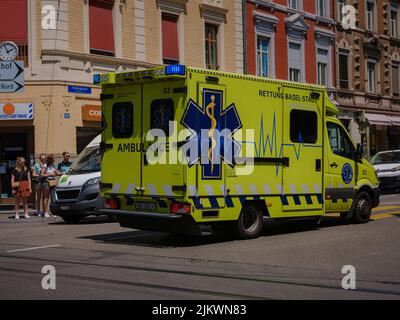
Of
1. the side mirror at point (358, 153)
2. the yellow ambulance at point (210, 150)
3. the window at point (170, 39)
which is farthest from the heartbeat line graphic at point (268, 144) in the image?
the window at point (170, 39)

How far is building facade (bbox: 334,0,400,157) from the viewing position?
36562 mm

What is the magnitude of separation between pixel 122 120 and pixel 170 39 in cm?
1478

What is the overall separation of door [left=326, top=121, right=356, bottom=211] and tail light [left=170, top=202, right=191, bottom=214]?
3807mm

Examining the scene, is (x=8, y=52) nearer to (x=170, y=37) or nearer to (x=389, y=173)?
(x=170, y=37)

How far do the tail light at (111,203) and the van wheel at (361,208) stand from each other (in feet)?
17.3

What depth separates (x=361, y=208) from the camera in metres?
14.5

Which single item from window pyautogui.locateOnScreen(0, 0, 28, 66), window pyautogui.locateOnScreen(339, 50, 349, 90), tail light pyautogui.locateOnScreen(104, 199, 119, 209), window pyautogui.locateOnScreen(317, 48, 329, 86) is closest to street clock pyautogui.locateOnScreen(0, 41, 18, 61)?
window pyautogui.locateOnScreen(0, 0, 28, 66)

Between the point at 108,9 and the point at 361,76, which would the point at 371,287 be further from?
the point at 361,76

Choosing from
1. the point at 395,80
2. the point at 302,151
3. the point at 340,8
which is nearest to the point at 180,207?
the point at 302,151

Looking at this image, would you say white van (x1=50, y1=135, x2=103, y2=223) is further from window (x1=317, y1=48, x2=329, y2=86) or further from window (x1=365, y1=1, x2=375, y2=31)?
window (x1=365, y1=1, x2=375, y2=31)

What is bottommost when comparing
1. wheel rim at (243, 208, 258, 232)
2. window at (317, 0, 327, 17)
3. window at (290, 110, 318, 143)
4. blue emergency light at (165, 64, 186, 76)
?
wheel rim at (243, 208, 258, 232)

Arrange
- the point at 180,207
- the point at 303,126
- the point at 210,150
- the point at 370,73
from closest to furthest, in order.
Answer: the point at 180,207 → the point at 210,150 → the point at 303,126 → the point at 370,73

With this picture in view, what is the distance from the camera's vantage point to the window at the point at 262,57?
30.6 metres

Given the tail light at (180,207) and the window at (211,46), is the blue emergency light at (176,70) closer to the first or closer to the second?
the tail light at (180,207)
